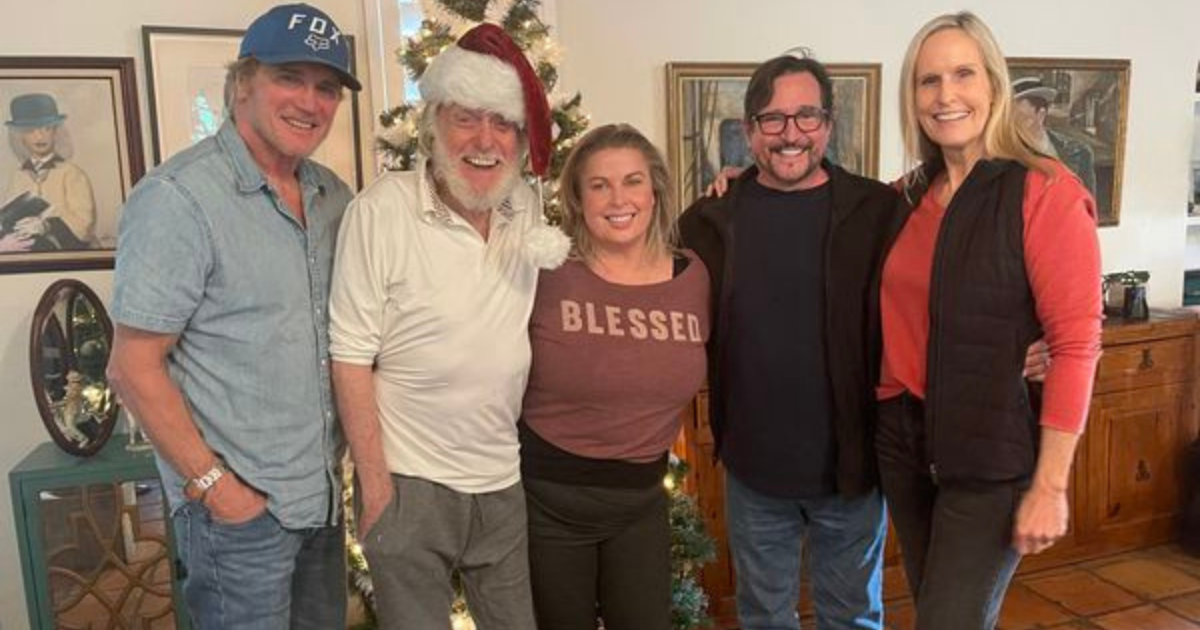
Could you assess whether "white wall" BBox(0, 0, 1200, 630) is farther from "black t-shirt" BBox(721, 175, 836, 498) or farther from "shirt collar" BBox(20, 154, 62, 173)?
"black t-shirt" BBox(721, 175, 836, 498)

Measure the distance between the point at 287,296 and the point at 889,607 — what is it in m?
2.46

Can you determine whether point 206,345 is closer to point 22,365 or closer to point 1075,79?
point 22,365

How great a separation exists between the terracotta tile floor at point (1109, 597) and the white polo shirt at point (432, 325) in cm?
199

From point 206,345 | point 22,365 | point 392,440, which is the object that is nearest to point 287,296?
point 206,345

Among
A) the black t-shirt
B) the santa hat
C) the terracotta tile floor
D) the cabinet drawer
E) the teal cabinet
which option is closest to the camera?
the santa hat

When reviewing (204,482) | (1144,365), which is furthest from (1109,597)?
(204,482)

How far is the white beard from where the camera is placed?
1582mm

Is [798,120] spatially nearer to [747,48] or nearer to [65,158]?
[747,48]

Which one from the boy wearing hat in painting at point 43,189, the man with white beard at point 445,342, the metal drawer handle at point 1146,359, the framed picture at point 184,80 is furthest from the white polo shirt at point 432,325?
the metal drawer handle at point 1146,359

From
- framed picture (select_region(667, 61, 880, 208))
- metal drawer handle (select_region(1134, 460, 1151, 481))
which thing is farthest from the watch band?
metal drawer handle (select_region(1134, 460, 1151, 481))

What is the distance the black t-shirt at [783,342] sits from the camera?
1.81 metres

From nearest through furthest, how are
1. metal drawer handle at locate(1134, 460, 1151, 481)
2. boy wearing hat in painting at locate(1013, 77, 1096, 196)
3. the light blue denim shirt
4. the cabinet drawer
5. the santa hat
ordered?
1. the light blue denim shirt
2. the santa hat
3. the cabinet drawer
4. metal drawer handle at locate(1134, 460, 1151, 481)
5. boy wearing hat in painting at locate(1013, 77, 1096, 196)

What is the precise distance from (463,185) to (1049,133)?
3.03 metres

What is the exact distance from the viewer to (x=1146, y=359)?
332 cm
